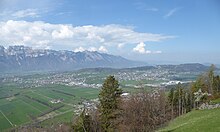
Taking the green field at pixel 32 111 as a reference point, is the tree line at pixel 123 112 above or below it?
above

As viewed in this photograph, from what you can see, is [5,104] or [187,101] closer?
[187,101]

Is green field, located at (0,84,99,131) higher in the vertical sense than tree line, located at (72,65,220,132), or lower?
lower

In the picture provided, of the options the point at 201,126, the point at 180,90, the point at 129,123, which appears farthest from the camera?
the point at 180,90

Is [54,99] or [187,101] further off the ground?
[187,101]

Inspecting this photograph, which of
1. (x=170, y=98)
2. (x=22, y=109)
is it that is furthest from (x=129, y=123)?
(x=22, y=109)

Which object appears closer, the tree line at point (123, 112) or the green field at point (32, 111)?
the tree line at point (123, 112)

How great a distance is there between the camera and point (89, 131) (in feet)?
166

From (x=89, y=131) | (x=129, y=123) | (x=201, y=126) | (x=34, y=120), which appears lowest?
(x=34, y=120)

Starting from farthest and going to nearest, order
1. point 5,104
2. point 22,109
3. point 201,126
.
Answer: point 5,104 < point 22,109 < point 201,126

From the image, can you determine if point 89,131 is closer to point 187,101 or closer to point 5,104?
point 187,101

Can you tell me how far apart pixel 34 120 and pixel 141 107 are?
7857cm

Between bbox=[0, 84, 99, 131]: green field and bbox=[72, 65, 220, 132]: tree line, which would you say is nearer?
bbox=[72, 65, 220, 132]: tree line

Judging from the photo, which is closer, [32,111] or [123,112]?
[123,112]

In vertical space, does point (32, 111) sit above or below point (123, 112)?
below
